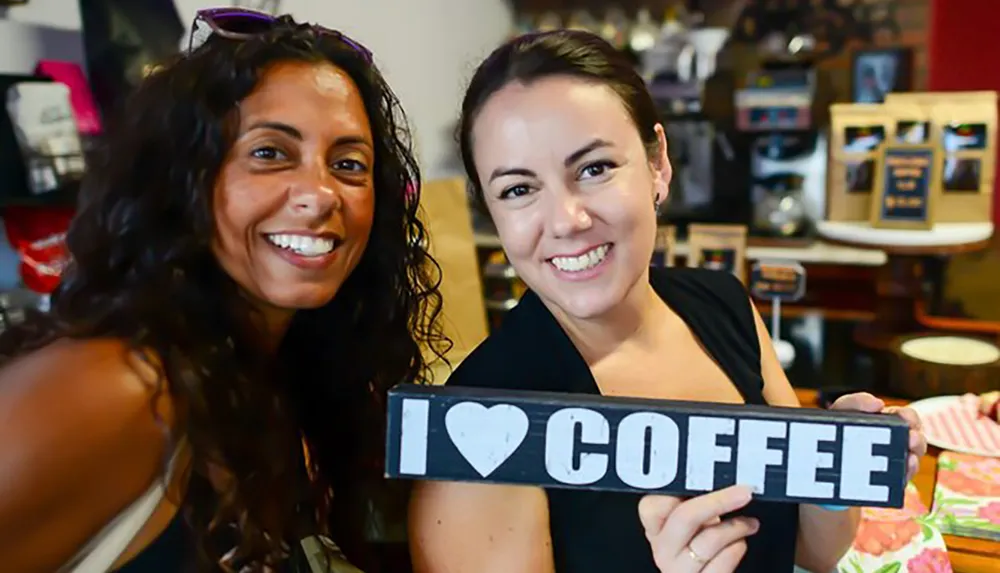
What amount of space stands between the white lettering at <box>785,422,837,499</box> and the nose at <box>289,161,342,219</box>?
1.66ft

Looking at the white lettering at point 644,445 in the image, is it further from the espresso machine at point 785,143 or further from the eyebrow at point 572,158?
the espresso machine at point 785,143

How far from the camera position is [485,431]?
28.3 inches

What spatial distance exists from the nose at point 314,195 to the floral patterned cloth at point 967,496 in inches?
36.6

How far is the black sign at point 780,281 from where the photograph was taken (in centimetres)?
183

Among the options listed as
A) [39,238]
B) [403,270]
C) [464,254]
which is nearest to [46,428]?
[403,270]

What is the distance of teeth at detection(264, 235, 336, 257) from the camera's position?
0.91 m

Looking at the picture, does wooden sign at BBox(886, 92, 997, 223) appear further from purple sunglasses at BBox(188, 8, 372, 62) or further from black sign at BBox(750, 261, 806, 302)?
purple sunglasses at BBox(188, 8, 372, 62)

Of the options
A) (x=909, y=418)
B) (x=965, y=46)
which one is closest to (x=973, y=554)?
(x=909, y=418)

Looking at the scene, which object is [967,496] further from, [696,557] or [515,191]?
[515,191]

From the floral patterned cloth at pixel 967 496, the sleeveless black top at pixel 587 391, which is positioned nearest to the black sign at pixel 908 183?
the floral patterned cloth at pixel 967 496

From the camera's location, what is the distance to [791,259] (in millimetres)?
3314

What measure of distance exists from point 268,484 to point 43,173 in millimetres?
982

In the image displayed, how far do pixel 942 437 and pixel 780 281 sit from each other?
50 centimetres

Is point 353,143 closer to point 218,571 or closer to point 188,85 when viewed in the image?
point 188,85
